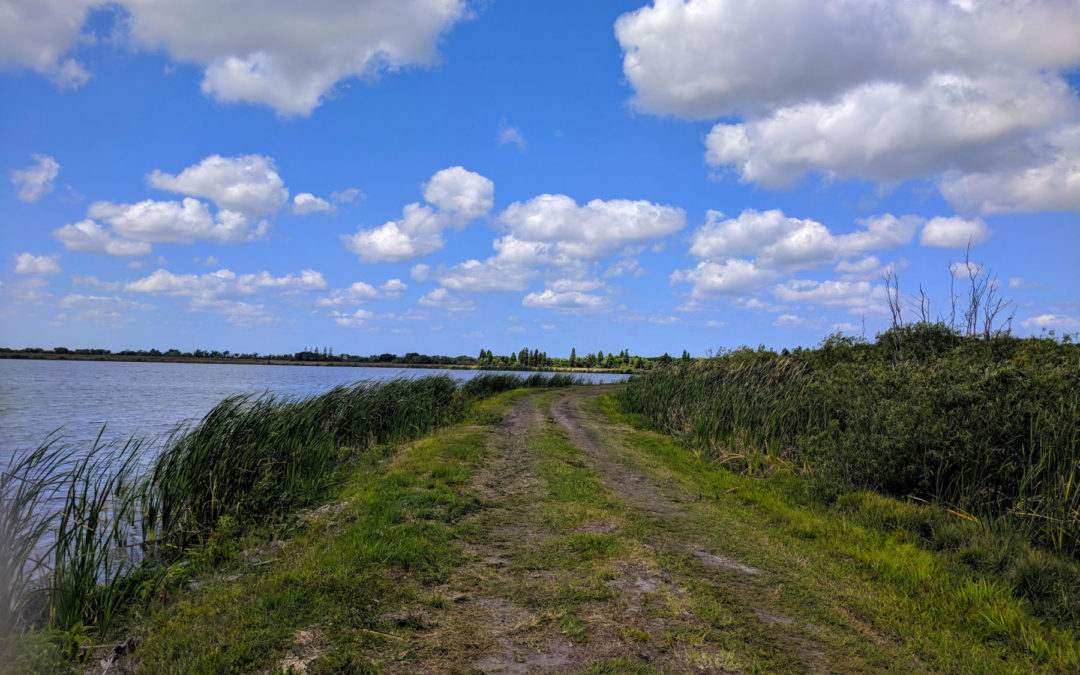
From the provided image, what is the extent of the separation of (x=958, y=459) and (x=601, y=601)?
21.0 feet

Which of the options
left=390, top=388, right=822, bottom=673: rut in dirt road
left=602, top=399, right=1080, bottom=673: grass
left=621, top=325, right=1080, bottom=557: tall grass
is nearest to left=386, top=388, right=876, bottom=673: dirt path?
left=390, top=388, right=822, bottom=673: rut in dirt road

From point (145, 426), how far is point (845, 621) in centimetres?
2171

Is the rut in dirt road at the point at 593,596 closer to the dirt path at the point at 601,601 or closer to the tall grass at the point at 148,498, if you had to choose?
the dirt path at the point at 601,601

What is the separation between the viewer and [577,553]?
6430 mm

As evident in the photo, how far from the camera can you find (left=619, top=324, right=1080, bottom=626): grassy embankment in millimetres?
6410

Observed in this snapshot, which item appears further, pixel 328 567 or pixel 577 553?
pixel 577 553

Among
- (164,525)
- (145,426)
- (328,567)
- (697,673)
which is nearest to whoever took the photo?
(697,673)

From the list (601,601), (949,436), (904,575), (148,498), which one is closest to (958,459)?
(949,436)

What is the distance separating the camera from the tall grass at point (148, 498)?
18.5 feet

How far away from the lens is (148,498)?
873 centimetres

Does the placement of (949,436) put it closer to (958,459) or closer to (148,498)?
(958,459)

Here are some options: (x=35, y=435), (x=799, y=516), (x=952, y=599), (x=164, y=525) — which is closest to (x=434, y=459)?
(x=164, y=525)

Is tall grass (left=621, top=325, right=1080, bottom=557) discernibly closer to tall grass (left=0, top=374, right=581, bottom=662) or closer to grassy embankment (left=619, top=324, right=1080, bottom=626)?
grassy embankment (left=619, top=324, right=1080, bottom=626)

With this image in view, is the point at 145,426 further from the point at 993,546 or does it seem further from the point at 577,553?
the point at 993,546
